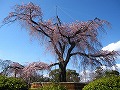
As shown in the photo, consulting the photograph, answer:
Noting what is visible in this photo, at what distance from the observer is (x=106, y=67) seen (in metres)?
22.1

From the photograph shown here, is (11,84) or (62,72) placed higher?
(62,72)

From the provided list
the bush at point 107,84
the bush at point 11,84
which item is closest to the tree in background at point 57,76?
the bush at point 11,84

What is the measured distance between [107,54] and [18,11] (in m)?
8.78

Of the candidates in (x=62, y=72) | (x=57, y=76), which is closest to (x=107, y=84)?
(x=62, y=72)

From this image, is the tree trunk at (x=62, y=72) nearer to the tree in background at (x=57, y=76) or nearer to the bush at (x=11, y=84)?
the tree in background at (x=57, y=76)

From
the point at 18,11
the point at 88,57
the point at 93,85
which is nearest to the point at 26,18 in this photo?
the point at 18,11

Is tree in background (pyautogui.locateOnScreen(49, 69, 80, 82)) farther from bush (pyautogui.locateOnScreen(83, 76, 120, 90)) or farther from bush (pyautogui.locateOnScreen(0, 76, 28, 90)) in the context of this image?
bush (pyautogui.locateOnScreen(83, 76, 120, 90))

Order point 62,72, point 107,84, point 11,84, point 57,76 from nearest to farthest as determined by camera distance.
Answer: point 107,84, point 11,84, point 62,72, point 57,76

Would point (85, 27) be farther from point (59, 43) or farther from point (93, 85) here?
point (93, 85)

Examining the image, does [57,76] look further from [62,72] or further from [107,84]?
[107,84]

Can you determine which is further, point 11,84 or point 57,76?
point 57,76

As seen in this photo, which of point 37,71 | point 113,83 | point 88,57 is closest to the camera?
point 113,83

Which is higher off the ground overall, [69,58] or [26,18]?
[26,18]

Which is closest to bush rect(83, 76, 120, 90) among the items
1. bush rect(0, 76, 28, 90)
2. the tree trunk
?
bush rect(0, 76, 28, 90)
